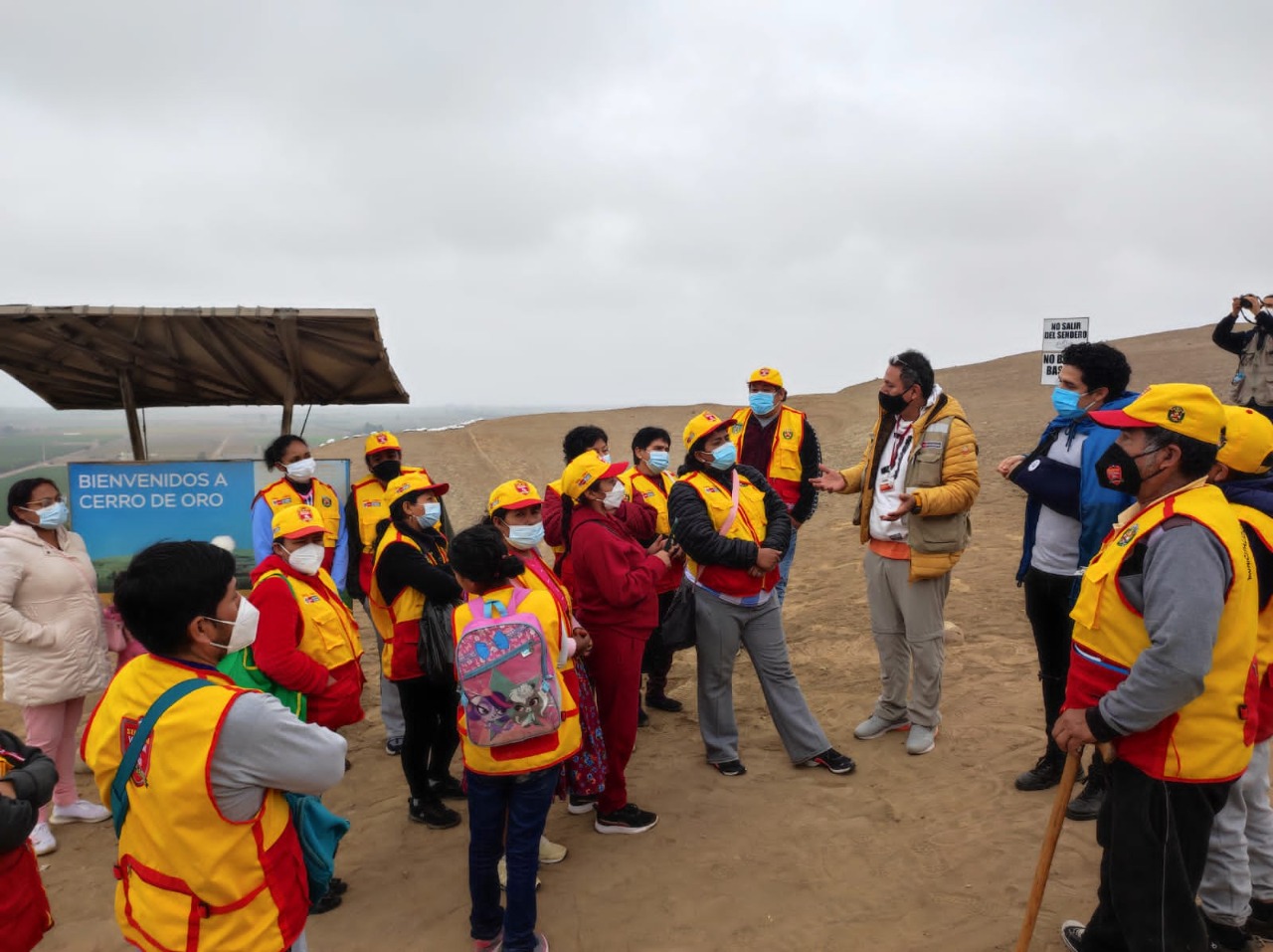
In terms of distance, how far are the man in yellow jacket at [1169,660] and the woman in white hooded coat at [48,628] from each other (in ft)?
16.2

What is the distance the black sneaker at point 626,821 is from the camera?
4.27 meters

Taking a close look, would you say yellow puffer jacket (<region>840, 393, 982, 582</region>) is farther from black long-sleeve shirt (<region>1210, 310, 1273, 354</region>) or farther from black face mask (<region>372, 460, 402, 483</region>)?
black long-sleeve shirt (<region>1210, 310, 1273, 354</region>)

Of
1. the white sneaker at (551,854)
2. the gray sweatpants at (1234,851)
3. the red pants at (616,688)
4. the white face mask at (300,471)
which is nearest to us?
the gray sweatpants at (1234,851)

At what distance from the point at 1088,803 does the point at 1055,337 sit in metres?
9.29

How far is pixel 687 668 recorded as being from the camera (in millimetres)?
7109

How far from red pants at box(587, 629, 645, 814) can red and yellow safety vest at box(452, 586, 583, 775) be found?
0.87 meters

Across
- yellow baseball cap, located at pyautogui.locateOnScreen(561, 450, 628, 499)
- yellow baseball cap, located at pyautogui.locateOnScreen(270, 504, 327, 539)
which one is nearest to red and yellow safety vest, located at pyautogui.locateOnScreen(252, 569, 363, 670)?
A: yellow baseball cap, located at pyautogui.locateOnScreen(270, 504, 327, 539)

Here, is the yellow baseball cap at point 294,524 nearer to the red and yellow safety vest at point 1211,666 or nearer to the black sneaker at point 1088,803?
the red and yellow safety vest at point 1211,666

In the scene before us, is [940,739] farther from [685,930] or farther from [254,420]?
[254,420]

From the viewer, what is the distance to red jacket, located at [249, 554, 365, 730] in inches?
128

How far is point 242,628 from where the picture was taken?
89.9 inches

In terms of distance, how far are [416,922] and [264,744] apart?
2.09 m

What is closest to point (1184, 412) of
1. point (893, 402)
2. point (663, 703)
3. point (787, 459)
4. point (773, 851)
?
point (893, 402)

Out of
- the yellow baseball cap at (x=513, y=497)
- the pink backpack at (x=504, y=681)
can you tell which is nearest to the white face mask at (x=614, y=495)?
the yellow baseball cap at (x=513, y=497)
